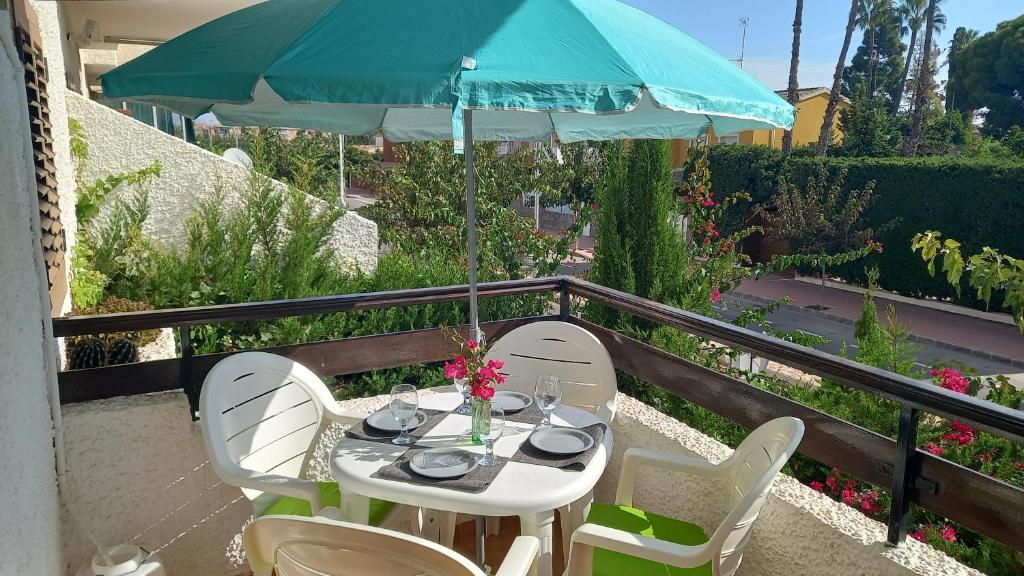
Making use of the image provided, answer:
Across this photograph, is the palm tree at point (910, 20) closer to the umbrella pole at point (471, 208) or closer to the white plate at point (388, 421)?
the umbrella pole at point (471, 208)

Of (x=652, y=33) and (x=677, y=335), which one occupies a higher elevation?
(x=652, y=33)

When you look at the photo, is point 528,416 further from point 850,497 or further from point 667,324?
point 850,497

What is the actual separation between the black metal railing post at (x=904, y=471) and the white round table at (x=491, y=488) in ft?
2.89

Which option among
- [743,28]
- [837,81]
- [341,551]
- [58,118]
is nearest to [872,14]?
[743,28]

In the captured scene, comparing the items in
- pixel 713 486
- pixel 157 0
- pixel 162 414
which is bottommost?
pixel 713 486

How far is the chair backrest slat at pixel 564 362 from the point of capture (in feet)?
10.4

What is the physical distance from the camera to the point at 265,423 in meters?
2.78

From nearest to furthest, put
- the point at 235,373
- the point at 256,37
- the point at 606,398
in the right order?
the point at 256,37
the point at 235,373
the point at 606,398

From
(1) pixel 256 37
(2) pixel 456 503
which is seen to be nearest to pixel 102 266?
(1) pixel 256 37

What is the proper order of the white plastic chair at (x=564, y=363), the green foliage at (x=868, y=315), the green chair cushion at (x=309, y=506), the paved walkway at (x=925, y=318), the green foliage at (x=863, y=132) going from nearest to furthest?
the green chair cushion at (x=309, y=506), the white plastic chair at (x=564, y=363), the green foliage at (x=868, y=315), the paved walkway at (x=925, y=318), the green foliage at (x=863, y=132)

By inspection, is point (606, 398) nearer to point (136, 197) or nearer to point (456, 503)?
point (456, 503)

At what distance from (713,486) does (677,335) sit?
2.17 meters

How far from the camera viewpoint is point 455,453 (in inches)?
91.8

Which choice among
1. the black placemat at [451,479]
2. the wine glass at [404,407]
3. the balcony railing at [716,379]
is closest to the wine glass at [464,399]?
the wine glass at [404,407]
